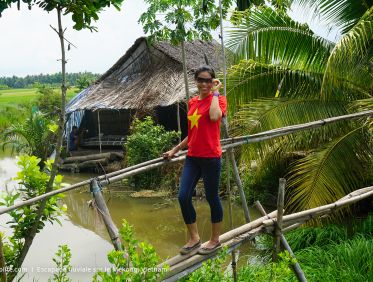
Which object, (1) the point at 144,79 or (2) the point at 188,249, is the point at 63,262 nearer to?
(2) the point at 188,249

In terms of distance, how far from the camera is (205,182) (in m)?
2.94

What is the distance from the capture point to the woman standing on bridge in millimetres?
2869

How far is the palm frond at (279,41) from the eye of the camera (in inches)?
225

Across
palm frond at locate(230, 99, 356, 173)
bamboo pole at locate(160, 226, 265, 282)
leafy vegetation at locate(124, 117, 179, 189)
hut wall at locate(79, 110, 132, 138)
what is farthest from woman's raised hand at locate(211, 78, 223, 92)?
hut wall at locate(79, 110, 132, 138)

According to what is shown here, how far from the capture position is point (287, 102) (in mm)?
5621

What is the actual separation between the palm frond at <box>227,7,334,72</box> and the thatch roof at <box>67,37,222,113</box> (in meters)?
4.72

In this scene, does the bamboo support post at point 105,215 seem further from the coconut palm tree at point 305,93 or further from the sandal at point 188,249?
the coconut palm tree at point 305,93

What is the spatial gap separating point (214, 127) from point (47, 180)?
1.19m

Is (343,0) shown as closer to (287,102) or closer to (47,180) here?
(287,102)

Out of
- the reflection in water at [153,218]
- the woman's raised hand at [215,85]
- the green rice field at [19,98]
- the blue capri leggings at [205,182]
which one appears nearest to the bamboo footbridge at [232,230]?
the blue capri leggings at [205,182]

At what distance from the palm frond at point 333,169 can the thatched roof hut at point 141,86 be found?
552cm

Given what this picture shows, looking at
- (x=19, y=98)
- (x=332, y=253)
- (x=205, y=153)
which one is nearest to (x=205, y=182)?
(x=205, y=153)

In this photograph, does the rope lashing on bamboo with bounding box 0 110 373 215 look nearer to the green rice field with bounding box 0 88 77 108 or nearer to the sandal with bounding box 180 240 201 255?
the sandal with bounding box 180 240 201 255

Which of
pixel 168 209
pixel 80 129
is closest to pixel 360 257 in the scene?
pixel 168 209
